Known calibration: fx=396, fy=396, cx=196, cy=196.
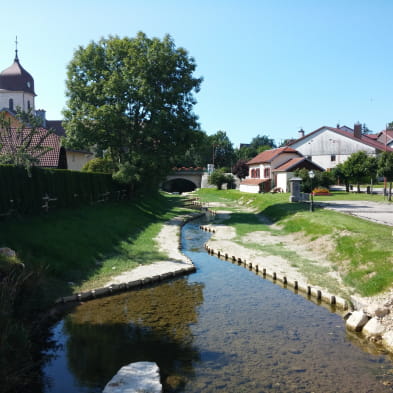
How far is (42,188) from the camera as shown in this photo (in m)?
Answer: 22.0

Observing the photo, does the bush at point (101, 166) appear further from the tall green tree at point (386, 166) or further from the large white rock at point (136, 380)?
the large white rock at point (136, 380)

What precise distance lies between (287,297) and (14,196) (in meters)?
13.7

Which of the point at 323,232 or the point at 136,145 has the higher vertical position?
the point at 136,145

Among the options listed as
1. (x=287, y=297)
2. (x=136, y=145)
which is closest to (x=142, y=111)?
(x=136, y=145)

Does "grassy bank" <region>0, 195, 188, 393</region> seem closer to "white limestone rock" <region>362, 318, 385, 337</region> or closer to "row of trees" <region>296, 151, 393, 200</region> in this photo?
"white limestone rock" <region>362, 318, 385, 337</region>

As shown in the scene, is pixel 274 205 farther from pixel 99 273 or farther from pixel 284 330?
pixel 284 330

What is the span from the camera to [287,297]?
14719 millimetres

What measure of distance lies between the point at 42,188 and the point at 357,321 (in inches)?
683

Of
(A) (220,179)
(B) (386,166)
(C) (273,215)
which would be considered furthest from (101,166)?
(A) (220,179)

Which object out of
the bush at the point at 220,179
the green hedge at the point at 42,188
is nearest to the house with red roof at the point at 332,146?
the bush at the point at 220,179

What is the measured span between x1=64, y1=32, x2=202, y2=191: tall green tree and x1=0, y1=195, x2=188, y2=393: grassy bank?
651 centimetres

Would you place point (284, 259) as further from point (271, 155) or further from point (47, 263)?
point (271, 155)

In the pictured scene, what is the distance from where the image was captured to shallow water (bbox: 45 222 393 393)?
8812 millimetres

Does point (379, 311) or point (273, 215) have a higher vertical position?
point (273, 215)
